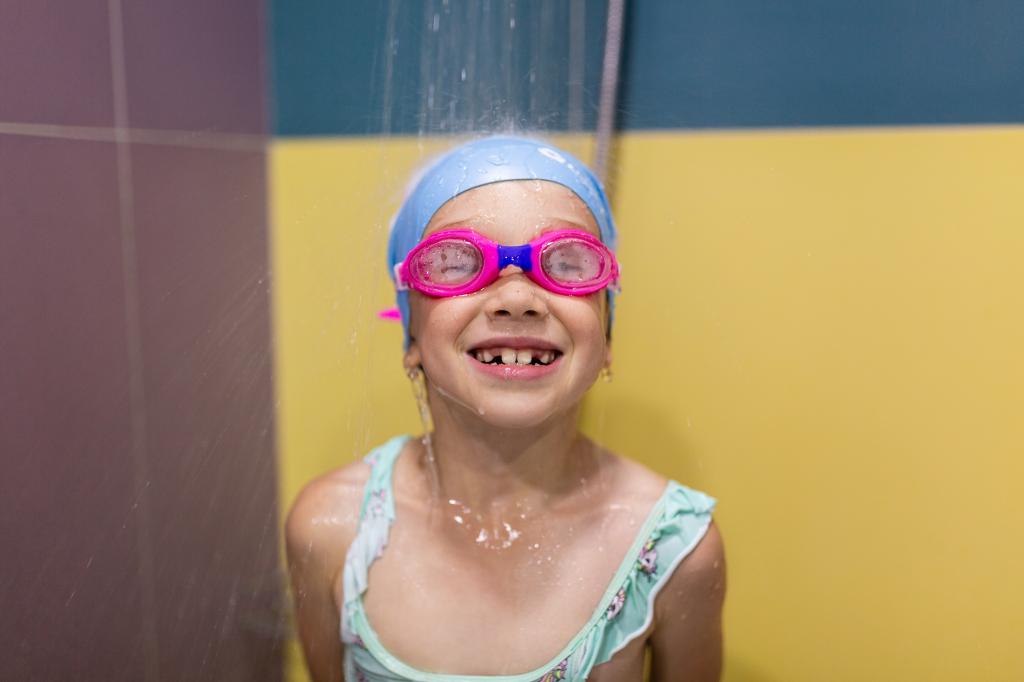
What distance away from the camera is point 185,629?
0.93 m

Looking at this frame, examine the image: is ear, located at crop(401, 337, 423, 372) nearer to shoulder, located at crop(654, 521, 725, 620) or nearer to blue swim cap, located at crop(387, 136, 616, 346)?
blue swim cap, located at crop(387, 136, 616, 346)

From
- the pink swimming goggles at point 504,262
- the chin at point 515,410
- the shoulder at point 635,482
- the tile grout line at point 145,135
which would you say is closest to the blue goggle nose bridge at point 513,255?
the pink swimming goggles at point 504,262

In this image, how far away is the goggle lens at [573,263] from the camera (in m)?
0.75

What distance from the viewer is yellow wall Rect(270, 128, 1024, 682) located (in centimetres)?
85

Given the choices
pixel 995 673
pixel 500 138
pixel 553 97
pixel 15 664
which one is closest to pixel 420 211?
pixel 500 138

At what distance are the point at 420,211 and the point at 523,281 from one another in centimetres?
13

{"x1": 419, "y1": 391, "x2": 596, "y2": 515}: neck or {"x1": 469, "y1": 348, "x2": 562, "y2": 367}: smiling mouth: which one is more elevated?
{"x1": 469, "y1": 348, "x2": 562, "y2": 367}: smiling mouth

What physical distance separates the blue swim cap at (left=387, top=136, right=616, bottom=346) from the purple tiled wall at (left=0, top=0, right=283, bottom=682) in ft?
0.75

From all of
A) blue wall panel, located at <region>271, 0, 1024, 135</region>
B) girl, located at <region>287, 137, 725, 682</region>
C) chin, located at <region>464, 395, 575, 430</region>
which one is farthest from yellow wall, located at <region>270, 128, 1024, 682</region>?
chin, located at <region>464, 395, 575, 430</region>

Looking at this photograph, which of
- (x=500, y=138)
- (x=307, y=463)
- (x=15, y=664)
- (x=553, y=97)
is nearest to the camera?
(x=15, y=664)

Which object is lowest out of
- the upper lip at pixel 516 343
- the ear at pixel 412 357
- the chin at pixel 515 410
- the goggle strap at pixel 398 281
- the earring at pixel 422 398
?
the earring at pixel 422 398

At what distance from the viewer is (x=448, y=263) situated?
75 cm

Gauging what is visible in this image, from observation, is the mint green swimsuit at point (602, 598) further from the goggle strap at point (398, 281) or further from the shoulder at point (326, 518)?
the goggle strap at point (398, 281)

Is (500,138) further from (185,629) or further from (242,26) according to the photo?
(185,629)
